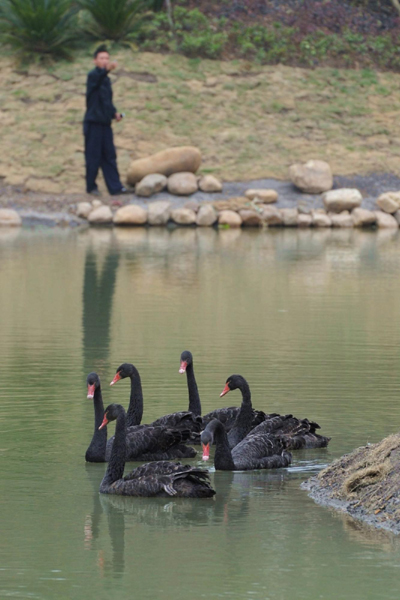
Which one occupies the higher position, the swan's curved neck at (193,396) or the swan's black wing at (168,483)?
the swan's curved neck at (193,396)

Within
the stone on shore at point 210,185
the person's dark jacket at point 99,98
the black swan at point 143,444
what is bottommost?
the black swan at point 143,444

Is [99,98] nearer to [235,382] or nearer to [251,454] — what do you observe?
[235,382]

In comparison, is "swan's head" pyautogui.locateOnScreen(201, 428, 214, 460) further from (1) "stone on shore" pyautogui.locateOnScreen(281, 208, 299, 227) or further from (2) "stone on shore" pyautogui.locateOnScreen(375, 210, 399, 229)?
(2) "stone on shore" pyautogui.locateOnScreen(375, 210, 399, 229)

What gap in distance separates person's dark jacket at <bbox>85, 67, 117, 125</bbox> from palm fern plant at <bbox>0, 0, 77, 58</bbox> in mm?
5505

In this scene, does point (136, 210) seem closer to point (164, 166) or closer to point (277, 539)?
point (164, 166)

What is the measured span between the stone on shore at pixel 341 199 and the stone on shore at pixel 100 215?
5671 mm

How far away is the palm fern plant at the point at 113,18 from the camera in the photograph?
3869 centimetres

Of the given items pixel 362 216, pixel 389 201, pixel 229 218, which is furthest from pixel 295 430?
pixel 389 201

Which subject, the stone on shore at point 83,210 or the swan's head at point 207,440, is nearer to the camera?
the swan's head at point 207,440

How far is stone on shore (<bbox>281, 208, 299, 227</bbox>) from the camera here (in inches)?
1328

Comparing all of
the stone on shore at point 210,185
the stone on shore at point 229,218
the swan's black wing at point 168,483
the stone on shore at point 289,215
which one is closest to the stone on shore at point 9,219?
the stone on shore at point 210,185

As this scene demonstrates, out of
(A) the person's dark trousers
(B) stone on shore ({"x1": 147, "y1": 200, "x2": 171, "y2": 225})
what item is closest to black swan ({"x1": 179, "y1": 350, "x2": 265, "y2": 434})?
(B) stone on shore ({"x1": 147, "y1": 200, "x2": 171, "y2": 225})

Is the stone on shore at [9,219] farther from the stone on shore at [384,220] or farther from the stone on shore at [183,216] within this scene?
the stone on shore at [384,220]

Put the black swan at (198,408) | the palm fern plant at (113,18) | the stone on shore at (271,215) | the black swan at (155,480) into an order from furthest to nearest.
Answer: the palm fern plant at (113,18), the stone on shore at (271,215), the black swan at (198,408), the black swan at (155,480)
